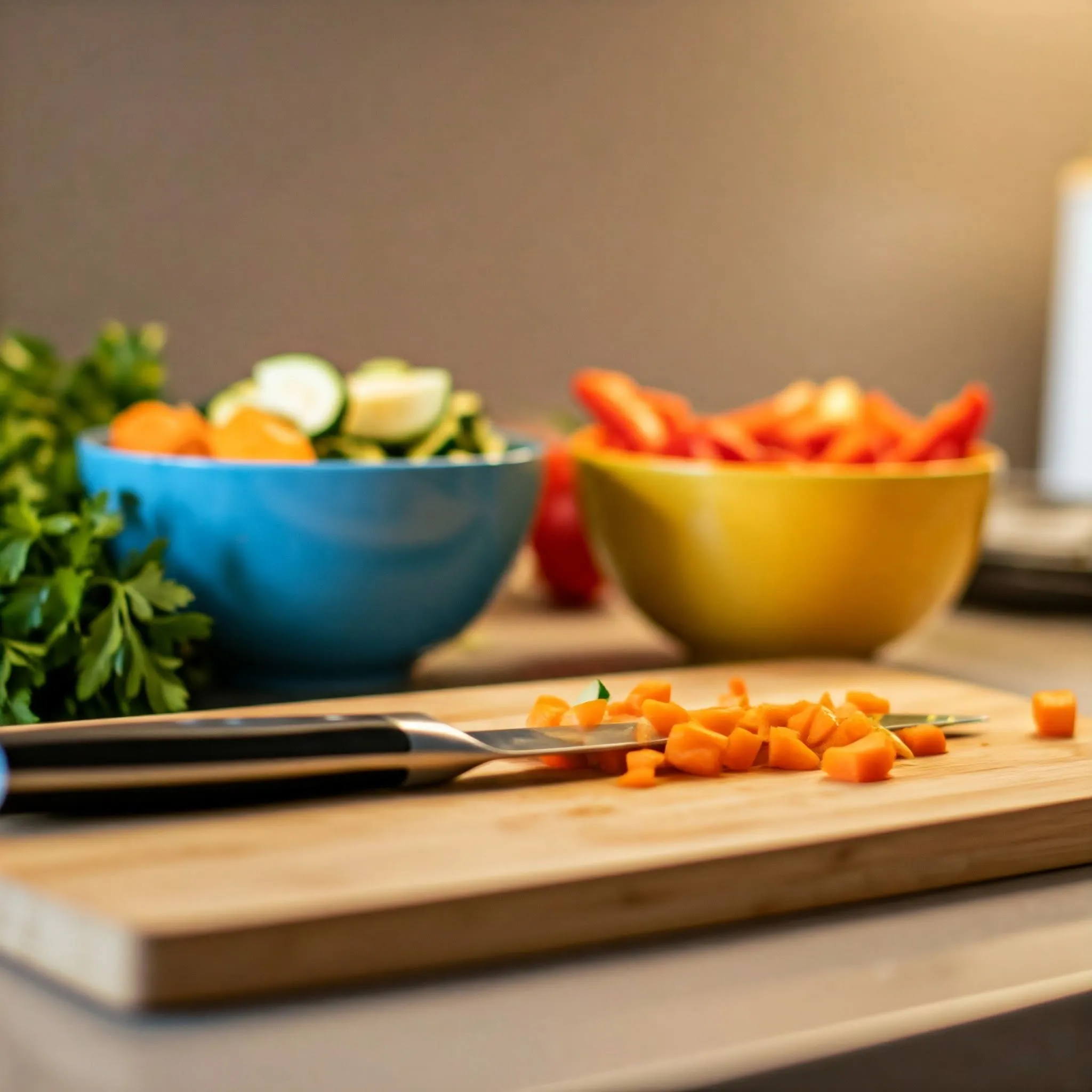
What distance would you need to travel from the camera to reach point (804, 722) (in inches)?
31.0

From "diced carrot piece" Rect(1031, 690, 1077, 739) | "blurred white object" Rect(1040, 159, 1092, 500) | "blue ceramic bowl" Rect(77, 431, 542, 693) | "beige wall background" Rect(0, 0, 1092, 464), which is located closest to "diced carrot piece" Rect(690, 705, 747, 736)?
"diced carrot piece" Rect(1031, 690, 1077, 739)

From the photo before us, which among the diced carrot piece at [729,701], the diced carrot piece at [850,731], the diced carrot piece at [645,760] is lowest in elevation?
the diced carrot piece at [645,760]

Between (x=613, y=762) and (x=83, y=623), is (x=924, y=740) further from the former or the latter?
(x=83, y=623)

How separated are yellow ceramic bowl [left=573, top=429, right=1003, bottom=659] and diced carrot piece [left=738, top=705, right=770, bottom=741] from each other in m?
0.36

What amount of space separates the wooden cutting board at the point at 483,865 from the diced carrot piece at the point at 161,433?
413mm

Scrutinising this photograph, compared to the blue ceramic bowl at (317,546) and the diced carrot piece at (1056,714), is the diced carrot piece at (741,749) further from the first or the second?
the blue ceramic bowl at (317,546)

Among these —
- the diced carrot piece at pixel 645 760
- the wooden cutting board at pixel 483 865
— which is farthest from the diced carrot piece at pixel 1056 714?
the diced carrot piece at pixel 645 760

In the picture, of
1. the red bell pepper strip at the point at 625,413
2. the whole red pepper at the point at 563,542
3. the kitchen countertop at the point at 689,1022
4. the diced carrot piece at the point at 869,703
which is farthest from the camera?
the whole red pepper at the point at 563,542

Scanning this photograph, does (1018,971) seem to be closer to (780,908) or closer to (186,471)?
(780,908)

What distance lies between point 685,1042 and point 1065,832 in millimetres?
305

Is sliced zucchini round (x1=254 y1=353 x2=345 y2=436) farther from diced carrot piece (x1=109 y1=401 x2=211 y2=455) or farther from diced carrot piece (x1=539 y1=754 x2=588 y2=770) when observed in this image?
diced carrot piece (x1=539 y1=754 x2=588 y2=770)

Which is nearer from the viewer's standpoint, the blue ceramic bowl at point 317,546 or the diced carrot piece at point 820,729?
the diced carrot piece at point 820,729

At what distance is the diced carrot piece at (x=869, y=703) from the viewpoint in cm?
86

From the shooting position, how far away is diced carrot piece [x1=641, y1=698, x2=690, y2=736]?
30.7 inches
